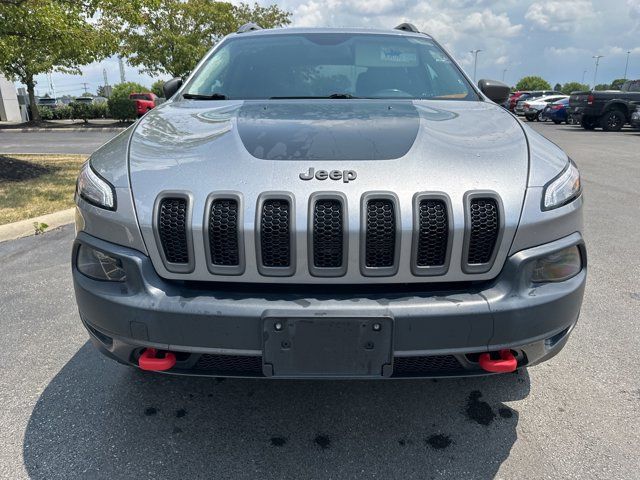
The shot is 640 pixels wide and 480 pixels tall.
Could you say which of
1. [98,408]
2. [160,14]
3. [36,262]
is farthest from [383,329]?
[160,14]

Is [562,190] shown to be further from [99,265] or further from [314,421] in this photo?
[99,265]

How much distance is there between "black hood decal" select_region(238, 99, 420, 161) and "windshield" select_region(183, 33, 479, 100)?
1.42 ft

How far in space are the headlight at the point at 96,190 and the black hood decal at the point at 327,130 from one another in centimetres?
55

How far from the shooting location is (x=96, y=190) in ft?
6.18

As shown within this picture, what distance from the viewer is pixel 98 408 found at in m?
2.30

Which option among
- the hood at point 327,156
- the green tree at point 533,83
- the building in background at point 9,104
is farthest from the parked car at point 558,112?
the green tree at point 533,83

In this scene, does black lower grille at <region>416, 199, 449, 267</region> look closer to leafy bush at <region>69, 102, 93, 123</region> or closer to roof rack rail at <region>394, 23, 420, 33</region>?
roof rack rail at <region>394, 23, 420, 33</region>

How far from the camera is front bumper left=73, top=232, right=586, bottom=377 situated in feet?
5.42

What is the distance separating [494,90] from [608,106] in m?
18.3

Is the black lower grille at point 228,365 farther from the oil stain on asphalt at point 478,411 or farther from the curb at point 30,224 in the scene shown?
the curb at point 30,224

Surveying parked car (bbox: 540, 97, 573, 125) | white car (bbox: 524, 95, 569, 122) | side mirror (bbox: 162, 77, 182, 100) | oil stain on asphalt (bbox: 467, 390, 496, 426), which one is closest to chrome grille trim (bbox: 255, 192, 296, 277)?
oil stain on asphalt (bbox: 467, 390, 496, 426)

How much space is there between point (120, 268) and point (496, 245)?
4.43 feet

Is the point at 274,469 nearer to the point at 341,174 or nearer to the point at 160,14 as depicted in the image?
the point at 341,174

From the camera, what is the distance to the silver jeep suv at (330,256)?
1660 millimetres
